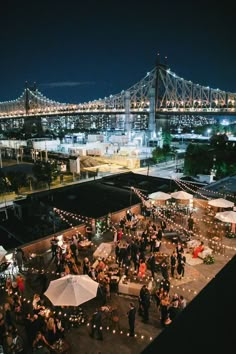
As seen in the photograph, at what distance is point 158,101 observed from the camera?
82.1 meters

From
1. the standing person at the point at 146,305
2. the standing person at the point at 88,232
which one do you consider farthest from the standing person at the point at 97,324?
the standing person at the point at 88,232

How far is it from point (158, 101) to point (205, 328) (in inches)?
3305

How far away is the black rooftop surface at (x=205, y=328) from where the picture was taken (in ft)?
5.42

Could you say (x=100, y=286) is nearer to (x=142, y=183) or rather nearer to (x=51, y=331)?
(x=51, y=331)

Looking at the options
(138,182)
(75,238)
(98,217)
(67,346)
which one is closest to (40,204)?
(98,217)

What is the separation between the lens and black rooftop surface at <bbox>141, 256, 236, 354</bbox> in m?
1.65

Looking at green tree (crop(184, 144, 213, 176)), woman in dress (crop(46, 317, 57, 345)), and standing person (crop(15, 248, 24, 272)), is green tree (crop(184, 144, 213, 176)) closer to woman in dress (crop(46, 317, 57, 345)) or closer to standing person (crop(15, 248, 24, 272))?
standing person (crop(15, 248, 24, 272))

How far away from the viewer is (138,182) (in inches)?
885

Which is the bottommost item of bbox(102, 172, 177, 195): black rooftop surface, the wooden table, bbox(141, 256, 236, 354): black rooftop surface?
the wooden table

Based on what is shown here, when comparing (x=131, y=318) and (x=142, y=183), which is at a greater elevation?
(x=142, y=183)

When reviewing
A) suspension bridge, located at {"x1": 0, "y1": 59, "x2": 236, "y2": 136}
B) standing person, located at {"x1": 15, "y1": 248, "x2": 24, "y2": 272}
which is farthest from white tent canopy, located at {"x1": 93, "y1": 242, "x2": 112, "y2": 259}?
suspension bridge, located at {"x1": 0, "y1": 59, "x2": 236, "y2": 136}

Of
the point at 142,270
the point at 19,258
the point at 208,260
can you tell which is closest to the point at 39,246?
the point at 19,258

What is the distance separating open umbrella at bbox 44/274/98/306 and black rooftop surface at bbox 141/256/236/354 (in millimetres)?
5525

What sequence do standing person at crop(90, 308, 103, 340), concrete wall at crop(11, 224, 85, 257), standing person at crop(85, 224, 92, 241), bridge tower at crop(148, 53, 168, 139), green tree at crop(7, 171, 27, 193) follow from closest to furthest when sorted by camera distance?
standing person at crop(90, 308, 103, 340)
concrete wall at crop(11, 224, 85, 257)
standing person at crop(85, 224, 92, 241)
green tree at crop(7, 171, 27, 193)
bridge tower at crop(148, 53, 168, 139)
